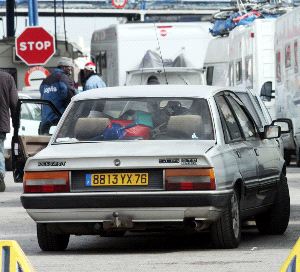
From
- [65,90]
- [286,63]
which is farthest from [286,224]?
[286,63]

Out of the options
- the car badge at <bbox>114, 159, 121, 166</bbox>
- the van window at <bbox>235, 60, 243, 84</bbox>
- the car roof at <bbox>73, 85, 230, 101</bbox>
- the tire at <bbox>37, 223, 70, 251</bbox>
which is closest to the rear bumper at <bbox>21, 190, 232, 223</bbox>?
the car badge at <bbox>114, 159, 121, 166</bbox>

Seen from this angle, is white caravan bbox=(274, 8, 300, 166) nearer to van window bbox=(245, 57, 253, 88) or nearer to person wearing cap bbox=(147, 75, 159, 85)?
van window bbox=(245, 57, 253, 88)

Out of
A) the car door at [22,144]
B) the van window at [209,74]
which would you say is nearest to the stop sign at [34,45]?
the van window at [209,74]

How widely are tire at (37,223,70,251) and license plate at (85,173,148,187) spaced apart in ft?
2.15

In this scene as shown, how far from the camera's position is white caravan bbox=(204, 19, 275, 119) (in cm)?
3212

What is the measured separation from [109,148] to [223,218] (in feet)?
3.54

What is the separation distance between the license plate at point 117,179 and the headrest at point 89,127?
79cm

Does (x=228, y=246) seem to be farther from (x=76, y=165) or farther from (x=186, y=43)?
(x=186, y=43)

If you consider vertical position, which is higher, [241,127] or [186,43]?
[241,127]

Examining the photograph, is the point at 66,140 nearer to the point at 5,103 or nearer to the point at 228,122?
the point at 228,122

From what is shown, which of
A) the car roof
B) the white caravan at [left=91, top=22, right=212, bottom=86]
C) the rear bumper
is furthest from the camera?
the white caravan at [left=91, top=22, right=212, bottom=86]

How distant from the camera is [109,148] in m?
12.4

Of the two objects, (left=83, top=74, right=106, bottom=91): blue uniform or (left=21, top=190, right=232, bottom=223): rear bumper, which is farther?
(left=83, top=74, right=106, bottom=91): blue uniform

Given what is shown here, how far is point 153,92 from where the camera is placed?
1328 centimetres
